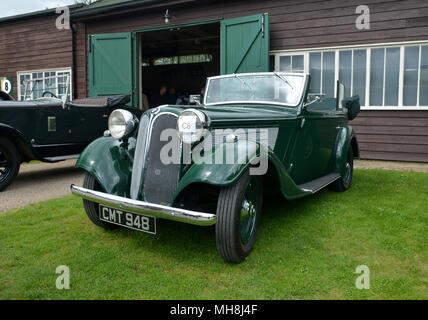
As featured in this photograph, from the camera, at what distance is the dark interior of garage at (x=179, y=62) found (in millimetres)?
13570

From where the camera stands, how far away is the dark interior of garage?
13570 millimetres

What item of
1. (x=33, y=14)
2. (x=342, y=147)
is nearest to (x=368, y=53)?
Result: (x=342, y=147)

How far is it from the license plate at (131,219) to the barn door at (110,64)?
6.95 metres

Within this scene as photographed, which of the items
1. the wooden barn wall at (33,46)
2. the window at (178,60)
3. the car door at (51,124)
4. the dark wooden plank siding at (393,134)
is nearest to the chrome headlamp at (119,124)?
the car door at (51,124)

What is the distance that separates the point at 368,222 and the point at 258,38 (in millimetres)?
5131

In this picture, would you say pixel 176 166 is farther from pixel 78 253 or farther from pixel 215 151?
pixel 78 253

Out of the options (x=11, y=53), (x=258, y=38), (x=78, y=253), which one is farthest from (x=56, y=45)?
(x=78, y=253)

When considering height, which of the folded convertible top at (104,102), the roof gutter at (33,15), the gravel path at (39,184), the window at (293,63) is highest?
the roof gutter at (33,15)

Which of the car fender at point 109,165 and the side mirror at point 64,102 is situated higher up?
the side mirror at point 64,102

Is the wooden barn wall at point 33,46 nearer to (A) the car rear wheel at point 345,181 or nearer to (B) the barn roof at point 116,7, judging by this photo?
(B) the barn roof at point 116,7

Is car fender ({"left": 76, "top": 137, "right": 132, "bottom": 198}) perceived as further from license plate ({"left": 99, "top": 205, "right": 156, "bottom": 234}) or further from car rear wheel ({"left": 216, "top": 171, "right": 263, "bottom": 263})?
car rear wheel ({"left": 216, "top": 171, "right": 263, "bottom": 263})

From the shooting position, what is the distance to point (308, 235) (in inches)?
121
